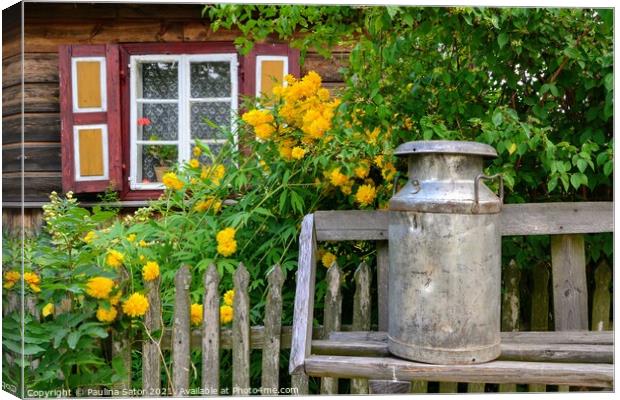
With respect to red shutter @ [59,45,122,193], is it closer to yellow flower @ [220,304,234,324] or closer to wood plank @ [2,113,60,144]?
wood plank @ [2,113,60,144]

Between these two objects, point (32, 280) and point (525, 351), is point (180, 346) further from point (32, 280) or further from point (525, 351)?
point (525, 351)

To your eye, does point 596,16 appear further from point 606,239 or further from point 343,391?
point 343,391

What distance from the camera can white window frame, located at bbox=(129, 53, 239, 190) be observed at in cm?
305

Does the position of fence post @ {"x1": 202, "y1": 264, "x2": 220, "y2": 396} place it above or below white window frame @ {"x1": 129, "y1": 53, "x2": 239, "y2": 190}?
below

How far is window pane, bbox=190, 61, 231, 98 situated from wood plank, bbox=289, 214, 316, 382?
1.50 meters

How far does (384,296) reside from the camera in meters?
2.08

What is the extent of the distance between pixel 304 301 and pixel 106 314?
27.3 inches

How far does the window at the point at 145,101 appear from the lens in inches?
122

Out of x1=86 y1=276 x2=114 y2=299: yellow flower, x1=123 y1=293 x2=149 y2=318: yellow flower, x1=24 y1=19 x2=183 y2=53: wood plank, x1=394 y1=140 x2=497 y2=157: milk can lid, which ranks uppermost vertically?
x1=24 y1=19 x2=183 y2=53: wood plank

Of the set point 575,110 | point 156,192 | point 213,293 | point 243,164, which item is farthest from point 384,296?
point 156,192

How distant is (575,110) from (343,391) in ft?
4.36

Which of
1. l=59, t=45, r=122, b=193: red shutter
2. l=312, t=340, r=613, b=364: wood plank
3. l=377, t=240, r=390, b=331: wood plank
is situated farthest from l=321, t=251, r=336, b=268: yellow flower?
l=59, t=45, r=122, b=193: red shutter

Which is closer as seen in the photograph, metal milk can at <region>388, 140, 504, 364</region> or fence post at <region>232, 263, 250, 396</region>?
metal milk can at <region>388, 140, 504, 364</region>

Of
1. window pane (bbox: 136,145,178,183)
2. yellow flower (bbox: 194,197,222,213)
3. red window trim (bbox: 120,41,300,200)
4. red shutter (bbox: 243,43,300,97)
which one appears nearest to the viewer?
yellow flower (bbox: 194,197,222,213)
